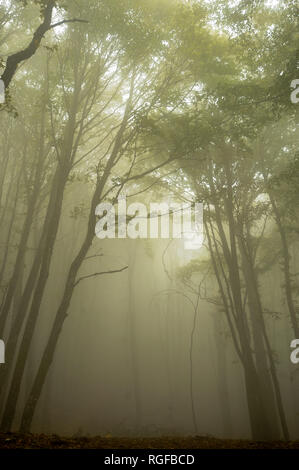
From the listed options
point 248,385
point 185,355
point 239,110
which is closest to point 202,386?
point 185,355

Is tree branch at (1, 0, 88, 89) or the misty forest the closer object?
tree branch at (1, 0, 88, 89)

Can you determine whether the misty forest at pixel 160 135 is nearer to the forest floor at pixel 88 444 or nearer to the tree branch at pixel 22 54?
the tree branch at pixel 22 54

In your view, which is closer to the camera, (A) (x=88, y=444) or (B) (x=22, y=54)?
(A) (x=88, y=444)

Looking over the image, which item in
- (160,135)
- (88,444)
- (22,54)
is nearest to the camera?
(88,444)

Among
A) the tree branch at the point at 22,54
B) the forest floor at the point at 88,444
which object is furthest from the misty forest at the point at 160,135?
the forest floor at the point at 88,444

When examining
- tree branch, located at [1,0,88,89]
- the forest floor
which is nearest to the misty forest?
tree branch, located at [1,0,88,89]

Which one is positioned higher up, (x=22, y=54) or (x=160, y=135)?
(x=160, y=135)

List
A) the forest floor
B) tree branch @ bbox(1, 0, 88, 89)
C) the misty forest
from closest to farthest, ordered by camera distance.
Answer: the forest floor → tree branch @ bbox(1, 0, 88, 89) → the misty forest

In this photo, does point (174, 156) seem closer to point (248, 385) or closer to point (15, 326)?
point (15, 326)

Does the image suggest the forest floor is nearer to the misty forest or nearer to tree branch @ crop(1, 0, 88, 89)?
the misty forest

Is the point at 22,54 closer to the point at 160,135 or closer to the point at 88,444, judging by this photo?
the point at 160,135

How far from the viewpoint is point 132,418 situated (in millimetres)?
22391

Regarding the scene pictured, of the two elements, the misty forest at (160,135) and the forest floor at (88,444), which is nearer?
the forest floor at (88,444)

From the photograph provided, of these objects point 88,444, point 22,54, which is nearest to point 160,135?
point 22,54
